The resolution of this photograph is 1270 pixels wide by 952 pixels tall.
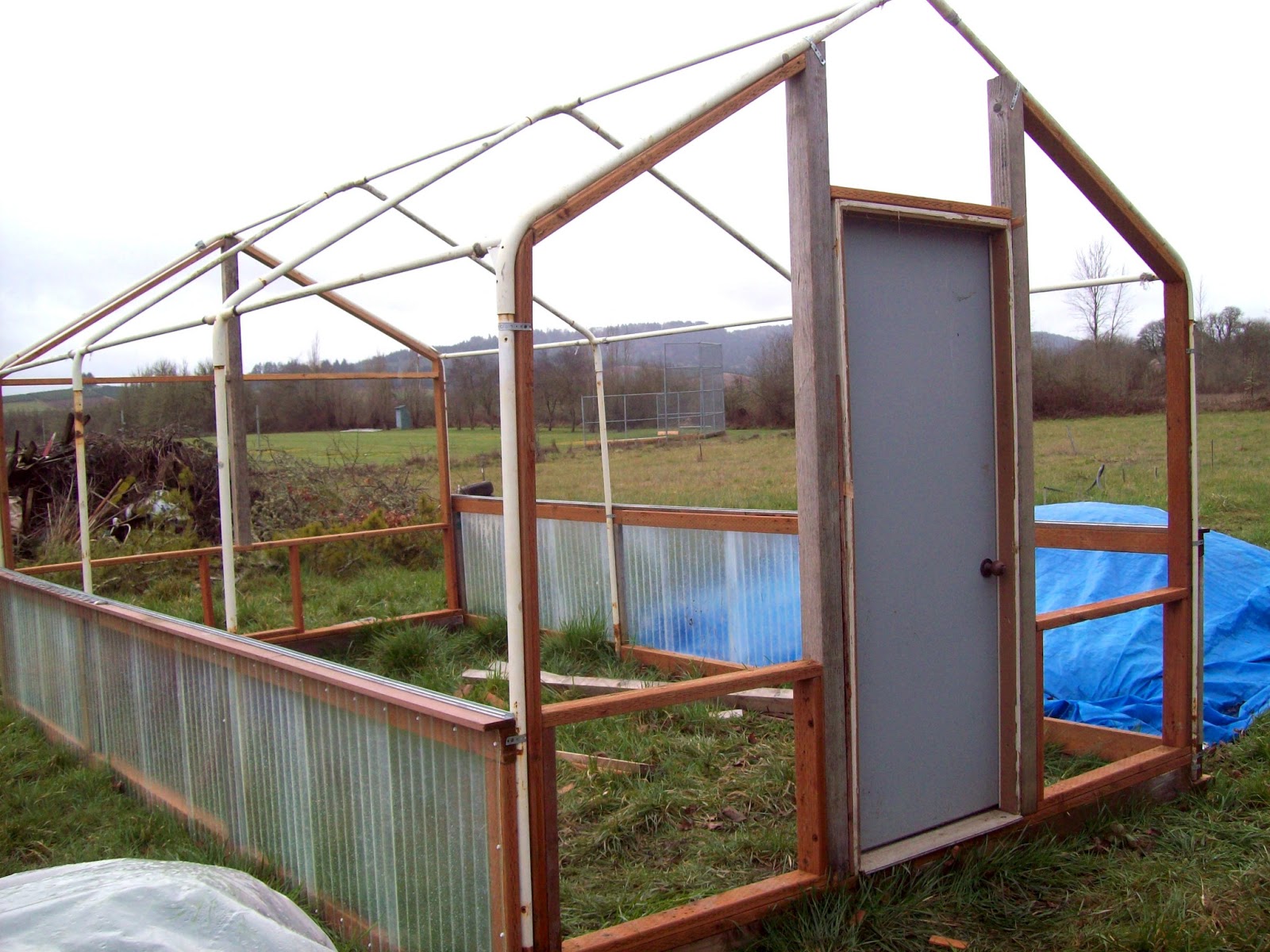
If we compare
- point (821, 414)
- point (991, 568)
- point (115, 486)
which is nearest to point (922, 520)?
point (991, 568)

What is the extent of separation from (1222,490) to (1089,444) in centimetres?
766

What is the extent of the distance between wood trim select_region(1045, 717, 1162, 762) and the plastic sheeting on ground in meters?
Answer: 4.07

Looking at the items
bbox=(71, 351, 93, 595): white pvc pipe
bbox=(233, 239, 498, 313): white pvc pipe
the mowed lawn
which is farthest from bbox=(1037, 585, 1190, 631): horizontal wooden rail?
the mowed lawn

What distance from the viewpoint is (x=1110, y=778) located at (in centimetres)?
443

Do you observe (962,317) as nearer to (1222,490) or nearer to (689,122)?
(689,122)

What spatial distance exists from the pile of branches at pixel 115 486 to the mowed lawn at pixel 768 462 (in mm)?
2115

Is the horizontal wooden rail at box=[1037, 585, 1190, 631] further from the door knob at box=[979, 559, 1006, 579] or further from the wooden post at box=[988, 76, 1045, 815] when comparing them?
the door knob at box=[979, 559, 1006, 579]

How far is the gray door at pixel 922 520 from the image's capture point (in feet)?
12.3

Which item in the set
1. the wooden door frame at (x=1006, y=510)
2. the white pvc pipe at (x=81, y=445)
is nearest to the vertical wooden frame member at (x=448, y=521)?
the white pvc pipe at (x=81, y=445)

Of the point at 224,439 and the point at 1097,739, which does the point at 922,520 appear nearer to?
the point at 1097,739

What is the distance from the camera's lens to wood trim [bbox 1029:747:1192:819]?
4223 mm

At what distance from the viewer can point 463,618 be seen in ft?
29.5

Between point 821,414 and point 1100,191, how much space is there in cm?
201

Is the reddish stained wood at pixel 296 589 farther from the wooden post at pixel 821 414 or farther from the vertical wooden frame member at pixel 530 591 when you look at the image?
the vertical wooden frame member at pixel 530 591
